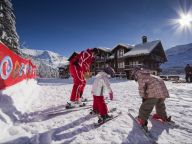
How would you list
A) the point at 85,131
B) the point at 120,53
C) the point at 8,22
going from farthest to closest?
the point at 120,53, the point at 8,22, the point at 85,131

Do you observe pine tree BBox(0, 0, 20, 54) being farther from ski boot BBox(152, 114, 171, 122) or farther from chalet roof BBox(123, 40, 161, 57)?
ski boot BBox(152, 114, 171, 122)

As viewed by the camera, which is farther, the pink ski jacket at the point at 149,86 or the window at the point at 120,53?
the window at the point at 120,53

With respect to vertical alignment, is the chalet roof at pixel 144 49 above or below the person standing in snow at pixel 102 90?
above

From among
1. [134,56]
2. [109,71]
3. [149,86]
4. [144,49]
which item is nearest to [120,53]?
[134,56]

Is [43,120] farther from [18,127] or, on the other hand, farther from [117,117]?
[117,117]

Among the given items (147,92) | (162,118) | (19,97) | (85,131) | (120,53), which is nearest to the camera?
(85,131)

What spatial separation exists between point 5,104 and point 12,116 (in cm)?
46

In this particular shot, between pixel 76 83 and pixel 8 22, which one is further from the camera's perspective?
pixel 8 22

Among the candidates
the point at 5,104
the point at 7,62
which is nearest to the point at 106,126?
the point at 5,104

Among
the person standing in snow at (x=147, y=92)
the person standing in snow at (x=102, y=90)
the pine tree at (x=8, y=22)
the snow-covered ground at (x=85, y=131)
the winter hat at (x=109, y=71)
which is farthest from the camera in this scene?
the pine tree at (x=8, y=22)

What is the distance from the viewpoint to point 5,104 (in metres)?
4.74

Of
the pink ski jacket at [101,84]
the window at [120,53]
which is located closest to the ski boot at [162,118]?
the pink ski jacket at [101,84]

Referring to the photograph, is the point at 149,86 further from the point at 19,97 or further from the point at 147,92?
the point at 19,97

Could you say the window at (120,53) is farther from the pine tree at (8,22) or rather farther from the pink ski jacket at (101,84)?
the pink ski jacket at (101,84)
